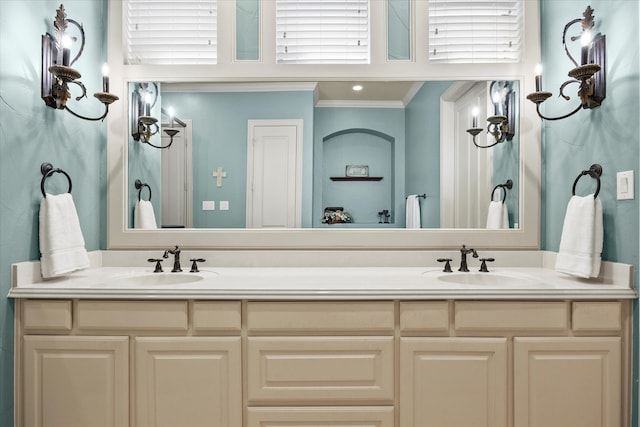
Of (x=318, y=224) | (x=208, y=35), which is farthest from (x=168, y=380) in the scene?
(x=208, y=35)

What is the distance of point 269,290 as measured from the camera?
1517 mm

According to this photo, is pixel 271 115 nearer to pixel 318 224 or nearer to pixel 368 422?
pixel 318 224

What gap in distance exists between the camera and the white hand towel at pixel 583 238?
5.19 feet

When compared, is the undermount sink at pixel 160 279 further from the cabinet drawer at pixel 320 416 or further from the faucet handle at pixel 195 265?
the cabinet drawer at pixel 320 416

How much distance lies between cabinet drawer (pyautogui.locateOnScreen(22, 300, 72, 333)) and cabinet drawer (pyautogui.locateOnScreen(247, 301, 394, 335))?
73cm

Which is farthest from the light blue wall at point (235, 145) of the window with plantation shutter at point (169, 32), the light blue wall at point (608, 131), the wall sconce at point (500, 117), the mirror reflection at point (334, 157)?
the light blue wall at point (608, 131)

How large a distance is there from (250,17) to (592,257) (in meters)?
2.01

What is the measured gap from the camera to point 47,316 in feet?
5.02

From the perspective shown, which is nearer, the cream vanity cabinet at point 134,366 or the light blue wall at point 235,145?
the cream vanity cabinet at point 134,366

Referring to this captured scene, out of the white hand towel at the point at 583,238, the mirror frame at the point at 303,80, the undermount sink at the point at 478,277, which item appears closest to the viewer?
the white hand towel at the point at 583,238

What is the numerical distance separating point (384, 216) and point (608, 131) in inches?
41.0

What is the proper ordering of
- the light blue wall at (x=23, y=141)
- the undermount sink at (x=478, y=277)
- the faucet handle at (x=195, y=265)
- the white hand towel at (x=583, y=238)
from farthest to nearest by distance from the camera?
the faucet handle at (x=195, y=265) → the undermount sink at (x=478, y=277) → the white hand towel at (x=583, y=238) → the light blue wall at (x=23, y=141)

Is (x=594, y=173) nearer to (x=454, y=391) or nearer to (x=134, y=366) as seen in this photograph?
(x=454, y=391)

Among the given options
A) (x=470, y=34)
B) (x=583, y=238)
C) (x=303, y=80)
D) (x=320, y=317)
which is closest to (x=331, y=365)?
(x=320, y=317)
